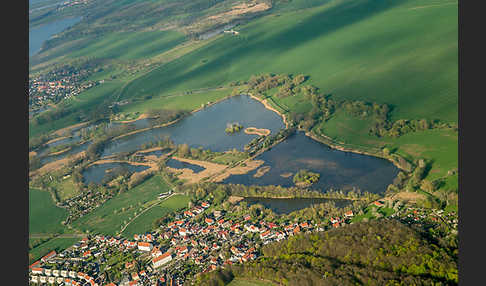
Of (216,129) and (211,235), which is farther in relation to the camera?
A: (216,129)

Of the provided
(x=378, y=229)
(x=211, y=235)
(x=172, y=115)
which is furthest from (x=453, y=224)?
(x=172, y=115)

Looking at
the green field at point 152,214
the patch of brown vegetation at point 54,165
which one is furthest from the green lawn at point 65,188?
the green field at point 152,214

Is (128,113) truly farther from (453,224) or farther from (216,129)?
(453,224)

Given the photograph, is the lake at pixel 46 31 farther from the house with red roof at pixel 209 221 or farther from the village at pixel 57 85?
the house with red roof at pixel 209 221

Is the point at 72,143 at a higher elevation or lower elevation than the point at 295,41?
lower

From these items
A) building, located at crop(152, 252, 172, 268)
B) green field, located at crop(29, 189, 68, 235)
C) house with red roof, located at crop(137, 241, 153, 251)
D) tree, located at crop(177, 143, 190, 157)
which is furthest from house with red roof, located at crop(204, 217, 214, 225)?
tree, located at crop(177, 143, 190, 157)

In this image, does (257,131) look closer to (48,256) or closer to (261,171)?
(261,171)
